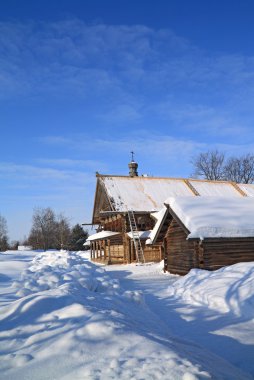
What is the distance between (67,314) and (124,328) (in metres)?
1.09

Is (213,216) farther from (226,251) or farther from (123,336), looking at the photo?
(123,336)

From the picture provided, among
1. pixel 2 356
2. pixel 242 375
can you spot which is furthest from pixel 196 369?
pixel 2 356

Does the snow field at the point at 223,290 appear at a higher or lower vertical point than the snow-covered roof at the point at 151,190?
lower

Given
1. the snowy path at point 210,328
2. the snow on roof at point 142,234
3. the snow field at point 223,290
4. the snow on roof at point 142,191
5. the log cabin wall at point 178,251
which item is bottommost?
the snowy path at point 210,328

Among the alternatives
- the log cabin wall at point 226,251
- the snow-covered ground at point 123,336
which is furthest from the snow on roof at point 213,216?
the snow-covered ground at point 123,336

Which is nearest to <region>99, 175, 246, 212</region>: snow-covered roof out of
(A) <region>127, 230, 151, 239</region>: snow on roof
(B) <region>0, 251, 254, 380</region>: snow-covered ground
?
(A) <region>127, 230, 151, 239</region>: snow on roof

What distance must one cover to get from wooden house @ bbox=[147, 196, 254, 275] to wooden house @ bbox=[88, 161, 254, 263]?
7.85 meters

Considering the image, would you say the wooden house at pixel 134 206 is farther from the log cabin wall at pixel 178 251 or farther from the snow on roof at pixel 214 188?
the log cabin wall at pixel 178 251

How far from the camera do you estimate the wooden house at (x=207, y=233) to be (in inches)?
605

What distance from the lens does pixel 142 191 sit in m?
30.1

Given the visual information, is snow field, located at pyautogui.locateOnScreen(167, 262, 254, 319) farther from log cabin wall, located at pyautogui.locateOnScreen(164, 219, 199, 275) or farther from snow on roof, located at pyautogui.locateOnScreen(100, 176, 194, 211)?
snow on roof, located at pyautogui.locateOnScreen(100, 176, 194, 211)

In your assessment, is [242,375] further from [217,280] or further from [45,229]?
[45,229]

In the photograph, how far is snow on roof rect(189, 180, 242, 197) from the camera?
31.4 meters

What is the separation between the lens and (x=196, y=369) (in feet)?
13.1
